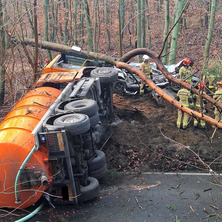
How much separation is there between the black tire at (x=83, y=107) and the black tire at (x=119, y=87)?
217 inches

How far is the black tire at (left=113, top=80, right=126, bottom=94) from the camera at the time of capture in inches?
433

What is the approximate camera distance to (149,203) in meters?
5.15

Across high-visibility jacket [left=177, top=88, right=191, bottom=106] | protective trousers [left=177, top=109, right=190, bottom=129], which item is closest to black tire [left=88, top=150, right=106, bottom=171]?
protective trousers [left=177, top=109, right=190, bottom=129]

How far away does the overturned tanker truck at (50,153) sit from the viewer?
4609mm

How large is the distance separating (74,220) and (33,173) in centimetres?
99

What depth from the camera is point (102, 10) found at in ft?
79.1

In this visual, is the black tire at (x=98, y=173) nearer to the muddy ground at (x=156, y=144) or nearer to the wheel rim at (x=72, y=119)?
the muddy ground at (x=156, y=144)

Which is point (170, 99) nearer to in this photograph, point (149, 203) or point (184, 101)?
point (184, 101)

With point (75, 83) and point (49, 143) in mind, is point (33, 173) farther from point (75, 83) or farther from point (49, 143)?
point (75, 83)

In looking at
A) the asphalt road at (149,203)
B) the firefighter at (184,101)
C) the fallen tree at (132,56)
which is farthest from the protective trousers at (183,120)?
the asphalt road at (149,203)

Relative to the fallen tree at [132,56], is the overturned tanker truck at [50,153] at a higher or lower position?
lower

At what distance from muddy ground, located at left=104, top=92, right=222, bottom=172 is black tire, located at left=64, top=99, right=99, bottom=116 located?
2014 mm

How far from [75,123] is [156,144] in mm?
3439

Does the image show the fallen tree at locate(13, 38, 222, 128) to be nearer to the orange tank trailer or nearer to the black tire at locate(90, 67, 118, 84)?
the black tire at locate(90, 67, 118, 84)
